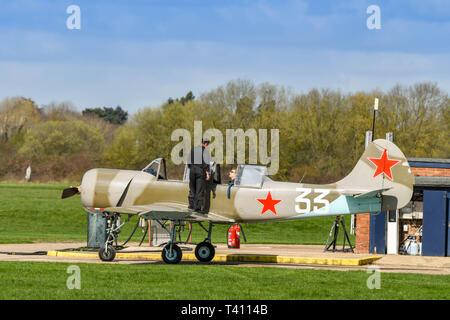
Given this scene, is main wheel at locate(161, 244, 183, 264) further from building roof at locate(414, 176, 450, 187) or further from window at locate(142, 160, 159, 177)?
building roof at locate(414, 176, 450, 187)

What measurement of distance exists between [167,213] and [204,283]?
3948 mm

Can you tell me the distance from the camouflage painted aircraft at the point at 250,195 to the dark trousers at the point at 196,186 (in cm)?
27

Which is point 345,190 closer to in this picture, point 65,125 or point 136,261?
point 136,261

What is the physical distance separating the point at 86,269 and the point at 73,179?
58.4 m

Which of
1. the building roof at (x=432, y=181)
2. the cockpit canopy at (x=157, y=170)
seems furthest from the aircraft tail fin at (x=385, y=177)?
the building roof at (x=432, y=181)

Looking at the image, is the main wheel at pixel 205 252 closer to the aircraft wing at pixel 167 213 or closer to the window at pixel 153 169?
the aircraft wing at pixel 167 213

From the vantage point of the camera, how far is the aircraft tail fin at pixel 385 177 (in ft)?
60.7

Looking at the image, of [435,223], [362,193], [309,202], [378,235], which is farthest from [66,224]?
[362,193]

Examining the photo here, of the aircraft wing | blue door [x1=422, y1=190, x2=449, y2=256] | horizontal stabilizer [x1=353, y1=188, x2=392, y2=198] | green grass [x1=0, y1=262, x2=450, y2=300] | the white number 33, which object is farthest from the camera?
blue door [x1=422, y1=190, x2=449, y2=256]

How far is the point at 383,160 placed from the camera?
18.8m

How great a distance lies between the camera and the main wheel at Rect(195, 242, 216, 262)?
19.4 meters

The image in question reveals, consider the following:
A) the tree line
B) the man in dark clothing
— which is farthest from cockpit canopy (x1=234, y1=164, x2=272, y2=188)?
the tree line

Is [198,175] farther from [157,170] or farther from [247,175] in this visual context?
[157,170]
